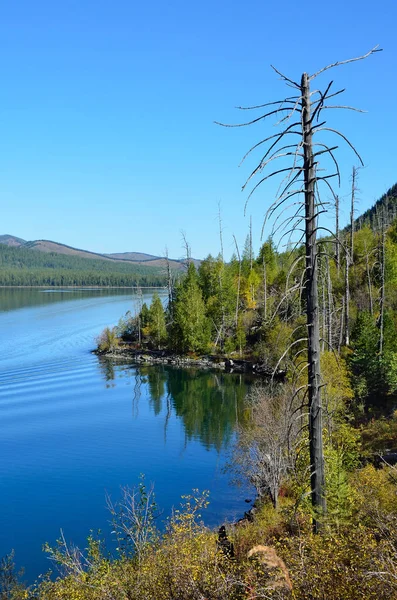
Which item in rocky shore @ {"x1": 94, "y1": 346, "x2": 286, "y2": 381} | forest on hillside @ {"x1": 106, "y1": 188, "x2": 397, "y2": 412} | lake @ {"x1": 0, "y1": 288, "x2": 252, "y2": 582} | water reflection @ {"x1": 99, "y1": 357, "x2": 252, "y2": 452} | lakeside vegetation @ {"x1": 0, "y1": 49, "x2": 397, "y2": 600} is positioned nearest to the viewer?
lakeside vegetation @ {"x1": 0, "y1": 49, "x2": 397, "y2": 600}

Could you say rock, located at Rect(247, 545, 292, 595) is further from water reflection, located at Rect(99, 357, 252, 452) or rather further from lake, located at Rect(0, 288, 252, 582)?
water reflection, located at Rect(99, 357, 252, 452)

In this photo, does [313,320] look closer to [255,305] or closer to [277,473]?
[277,473]

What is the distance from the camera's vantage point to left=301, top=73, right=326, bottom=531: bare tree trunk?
23.1ft

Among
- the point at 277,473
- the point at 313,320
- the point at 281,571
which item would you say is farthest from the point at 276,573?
the point at 277,473

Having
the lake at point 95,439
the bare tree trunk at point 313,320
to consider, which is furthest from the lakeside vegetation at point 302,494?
the lake at point 95,439

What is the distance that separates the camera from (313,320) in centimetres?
734

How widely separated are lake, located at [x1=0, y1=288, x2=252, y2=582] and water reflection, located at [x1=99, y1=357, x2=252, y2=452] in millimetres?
95

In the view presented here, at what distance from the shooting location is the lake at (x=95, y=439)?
21312 millimetres

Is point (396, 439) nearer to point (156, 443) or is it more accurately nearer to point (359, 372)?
point (359, 372)

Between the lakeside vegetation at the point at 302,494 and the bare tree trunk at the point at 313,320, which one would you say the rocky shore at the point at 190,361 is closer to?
the lakeside vegetation at the point at 302,494

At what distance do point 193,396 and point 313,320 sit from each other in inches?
1473

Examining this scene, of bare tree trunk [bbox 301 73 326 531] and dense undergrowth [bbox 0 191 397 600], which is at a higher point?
bare tree trunk [bbox 301 73 326 531]

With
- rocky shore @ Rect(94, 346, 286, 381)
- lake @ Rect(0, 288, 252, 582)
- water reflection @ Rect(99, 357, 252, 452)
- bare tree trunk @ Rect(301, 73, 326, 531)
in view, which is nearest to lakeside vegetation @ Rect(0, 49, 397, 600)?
bare tree trunk @ Rect(301, 73, 326, 531)

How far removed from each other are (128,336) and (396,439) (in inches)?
1936
